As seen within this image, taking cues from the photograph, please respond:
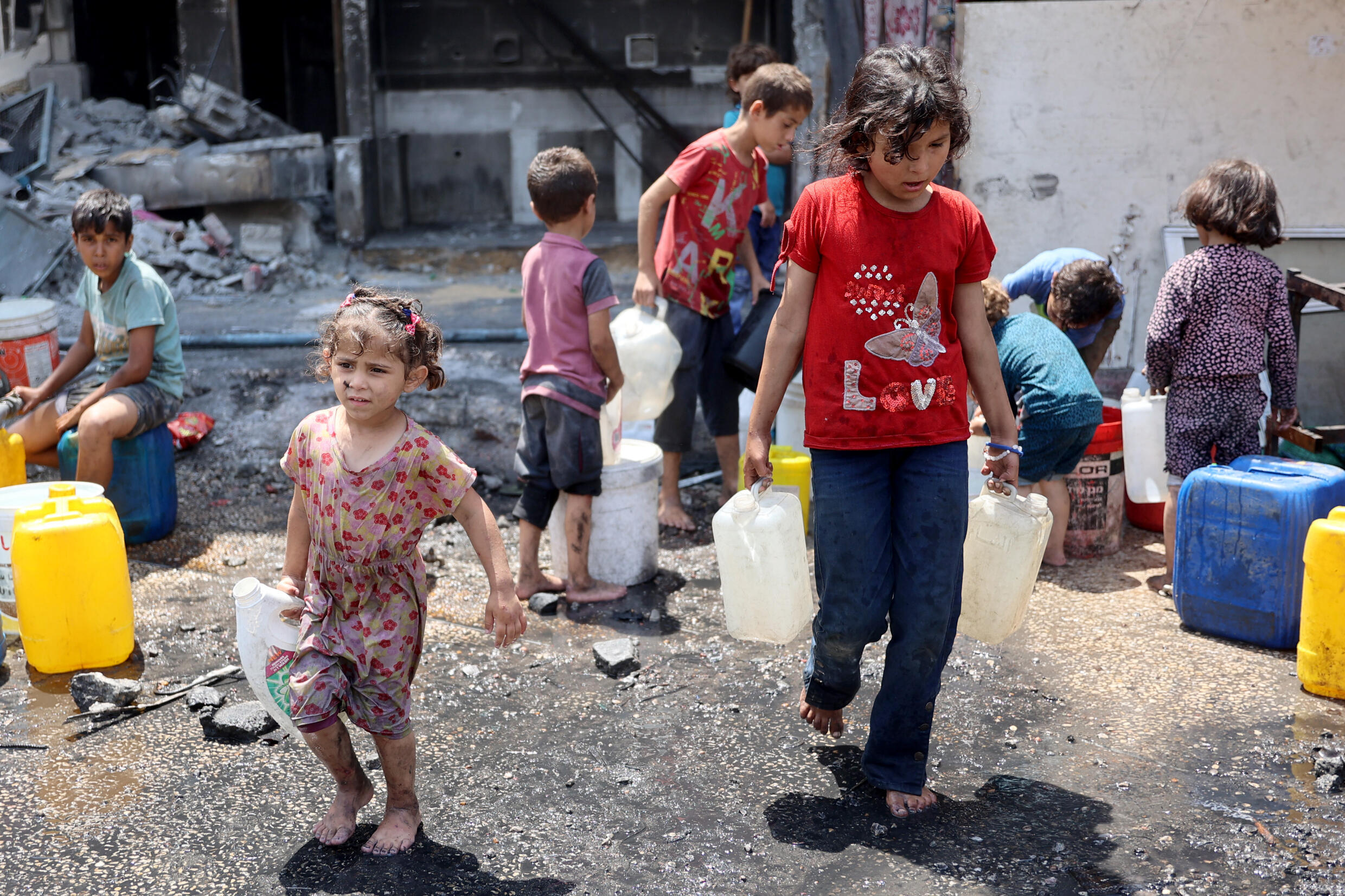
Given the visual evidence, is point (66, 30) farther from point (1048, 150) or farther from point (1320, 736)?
point (1320, 736)

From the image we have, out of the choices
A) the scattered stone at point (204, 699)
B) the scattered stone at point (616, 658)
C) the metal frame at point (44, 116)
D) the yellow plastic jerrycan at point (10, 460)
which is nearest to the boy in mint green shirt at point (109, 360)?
the yellow plastic jerrycan at point (10, 460)

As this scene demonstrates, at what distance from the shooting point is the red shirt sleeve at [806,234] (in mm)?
3057

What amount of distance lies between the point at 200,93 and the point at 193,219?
1.14m

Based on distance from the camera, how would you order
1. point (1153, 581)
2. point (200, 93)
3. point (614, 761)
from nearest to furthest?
point (614, 761) < point (1153, 581) < point (200, 93)

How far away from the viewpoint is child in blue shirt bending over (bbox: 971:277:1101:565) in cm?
482

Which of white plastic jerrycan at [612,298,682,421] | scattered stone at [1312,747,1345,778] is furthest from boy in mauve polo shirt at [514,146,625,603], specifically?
scattered stone at [1312,747,1345,778]

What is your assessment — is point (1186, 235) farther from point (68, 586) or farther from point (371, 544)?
point (68, 586)

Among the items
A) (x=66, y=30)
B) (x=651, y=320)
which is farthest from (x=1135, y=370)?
(x=66, y=30)

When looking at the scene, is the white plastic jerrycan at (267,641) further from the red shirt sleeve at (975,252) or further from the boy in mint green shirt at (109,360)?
the boy in mint green shirt at (109,360)

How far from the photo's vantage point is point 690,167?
536cm

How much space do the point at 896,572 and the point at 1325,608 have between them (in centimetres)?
163

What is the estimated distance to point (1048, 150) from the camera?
674 centimetres

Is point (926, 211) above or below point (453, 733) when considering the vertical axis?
above

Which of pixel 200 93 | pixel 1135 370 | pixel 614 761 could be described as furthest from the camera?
pixel 200 93
